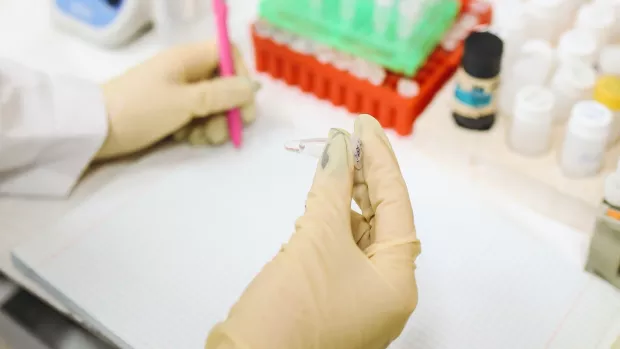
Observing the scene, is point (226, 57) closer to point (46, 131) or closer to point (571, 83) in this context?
point (46, 131)

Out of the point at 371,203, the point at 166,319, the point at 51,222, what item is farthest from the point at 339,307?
the point at 51,222

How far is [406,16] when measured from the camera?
3.07ft

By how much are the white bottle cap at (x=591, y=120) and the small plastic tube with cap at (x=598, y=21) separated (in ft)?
0.47

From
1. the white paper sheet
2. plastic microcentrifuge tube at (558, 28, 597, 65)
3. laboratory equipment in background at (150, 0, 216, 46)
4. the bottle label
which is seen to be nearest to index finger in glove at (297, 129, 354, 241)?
the white paper sheet

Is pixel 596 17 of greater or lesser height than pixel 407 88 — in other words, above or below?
above

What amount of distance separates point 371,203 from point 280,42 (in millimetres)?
436

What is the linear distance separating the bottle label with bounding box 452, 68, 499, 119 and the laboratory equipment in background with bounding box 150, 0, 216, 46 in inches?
18.0

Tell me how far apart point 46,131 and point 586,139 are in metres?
0.68

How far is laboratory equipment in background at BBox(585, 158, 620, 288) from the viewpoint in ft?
2.44

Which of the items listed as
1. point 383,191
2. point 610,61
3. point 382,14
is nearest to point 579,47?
point 610,61

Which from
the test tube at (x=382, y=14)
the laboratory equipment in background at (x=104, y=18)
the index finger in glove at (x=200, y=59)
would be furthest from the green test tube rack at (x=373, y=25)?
the laboratory equipment in background at (x=104, y=18)

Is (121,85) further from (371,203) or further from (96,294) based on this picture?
(371,203)

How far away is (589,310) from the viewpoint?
2.49ft

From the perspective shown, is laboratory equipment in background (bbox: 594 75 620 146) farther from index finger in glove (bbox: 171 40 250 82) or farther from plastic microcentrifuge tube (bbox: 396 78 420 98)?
index finger in glove (bbox: 171 40 250 82)
